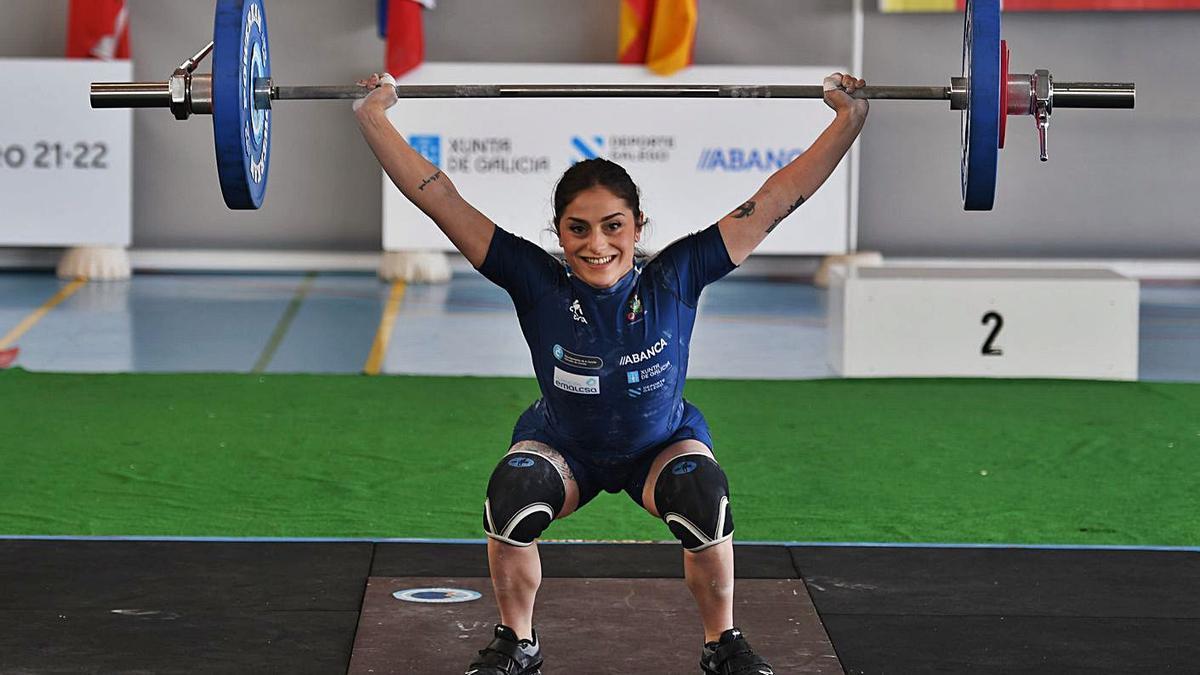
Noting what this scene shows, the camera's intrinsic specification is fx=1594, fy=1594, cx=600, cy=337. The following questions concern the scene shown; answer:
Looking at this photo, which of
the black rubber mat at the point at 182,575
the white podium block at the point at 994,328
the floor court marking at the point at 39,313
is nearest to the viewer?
the black rubber mat at the point at 182,575

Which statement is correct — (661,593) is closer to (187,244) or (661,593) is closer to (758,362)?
(758,362)

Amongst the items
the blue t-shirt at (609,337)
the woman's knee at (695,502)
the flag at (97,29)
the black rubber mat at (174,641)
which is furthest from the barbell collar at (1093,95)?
the flag at (97,29)

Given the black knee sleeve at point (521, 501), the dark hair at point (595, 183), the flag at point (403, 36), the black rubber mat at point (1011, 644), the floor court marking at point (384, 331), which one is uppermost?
the flag at point (403, 36)

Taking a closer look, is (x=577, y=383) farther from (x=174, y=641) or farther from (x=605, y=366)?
(x=174, y=641)

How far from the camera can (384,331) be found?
6.55 metres

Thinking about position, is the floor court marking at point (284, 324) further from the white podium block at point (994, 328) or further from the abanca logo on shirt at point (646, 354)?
the abanca logo on shirt at point (646, 354)

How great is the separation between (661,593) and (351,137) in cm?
529

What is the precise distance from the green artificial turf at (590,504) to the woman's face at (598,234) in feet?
3.83

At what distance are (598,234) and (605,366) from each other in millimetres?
221

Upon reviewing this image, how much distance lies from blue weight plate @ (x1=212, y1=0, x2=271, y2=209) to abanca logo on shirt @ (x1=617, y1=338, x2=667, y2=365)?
0.75 m

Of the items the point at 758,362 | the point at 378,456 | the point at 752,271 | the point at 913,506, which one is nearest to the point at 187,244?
the point at 752,271

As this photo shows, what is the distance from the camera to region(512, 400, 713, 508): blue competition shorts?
2.73m

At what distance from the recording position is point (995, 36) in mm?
2736

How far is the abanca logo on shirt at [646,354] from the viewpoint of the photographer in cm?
267
